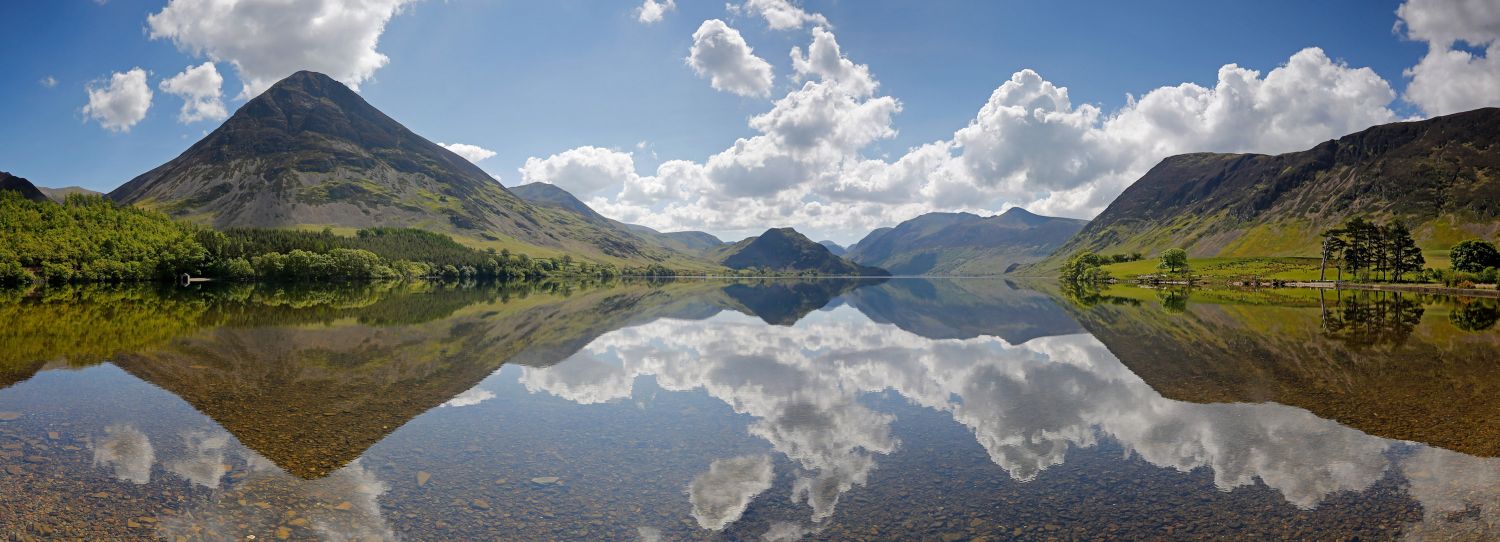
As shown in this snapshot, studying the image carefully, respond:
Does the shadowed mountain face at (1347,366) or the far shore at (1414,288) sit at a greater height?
the shadowed mountain face at (1347,366)

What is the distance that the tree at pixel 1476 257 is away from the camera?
134m

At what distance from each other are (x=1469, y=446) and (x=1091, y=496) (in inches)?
525

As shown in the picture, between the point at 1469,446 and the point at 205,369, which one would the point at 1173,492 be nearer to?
the point at 1469,446

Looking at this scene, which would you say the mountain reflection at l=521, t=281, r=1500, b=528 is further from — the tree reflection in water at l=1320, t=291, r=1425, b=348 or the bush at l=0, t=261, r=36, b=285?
the bush at l=0, t=261, r=36, b=285

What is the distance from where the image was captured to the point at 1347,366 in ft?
110

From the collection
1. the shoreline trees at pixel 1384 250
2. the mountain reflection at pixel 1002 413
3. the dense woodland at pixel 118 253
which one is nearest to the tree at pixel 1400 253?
the shoreline trees at pixel 1384 250

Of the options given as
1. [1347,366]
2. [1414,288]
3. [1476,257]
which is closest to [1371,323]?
[1347,366]

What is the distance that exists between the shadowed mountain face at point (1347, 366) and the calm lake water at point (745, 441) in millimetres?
256

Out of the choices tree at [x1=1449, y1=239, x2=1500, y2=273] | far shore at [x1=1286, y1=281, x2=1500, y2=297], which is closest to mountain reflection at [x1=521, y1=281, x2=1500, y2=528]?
far shore at [x1=1286, y1=281, x2=1500, y2=297]

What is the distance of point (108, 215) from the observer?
639 ft

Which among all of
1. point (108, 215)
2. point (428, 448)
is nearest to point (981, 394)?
point (428, 448)

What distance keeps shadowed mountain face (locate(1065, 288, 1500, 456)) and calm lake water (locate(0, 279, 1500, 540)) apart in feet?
0.84

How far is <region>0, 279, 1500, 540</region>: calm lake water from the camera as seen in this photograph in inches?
542

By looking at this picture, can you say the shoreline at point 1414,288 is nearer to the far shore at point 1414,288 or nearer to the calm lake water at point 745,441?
the far shore at point 1414,288
